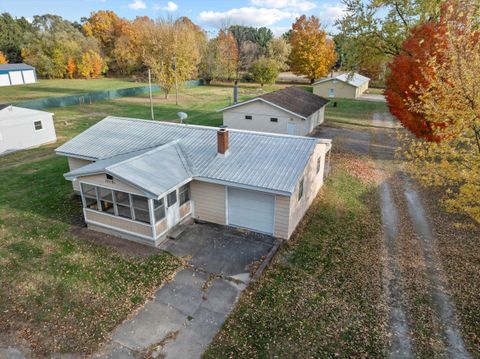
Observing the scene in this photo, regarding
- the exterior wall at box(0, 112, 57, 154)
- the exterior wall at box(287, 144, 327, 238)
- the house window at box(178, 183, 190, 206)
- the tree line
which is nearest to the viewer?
the exterior wall at box(287, 144, 327, 238)

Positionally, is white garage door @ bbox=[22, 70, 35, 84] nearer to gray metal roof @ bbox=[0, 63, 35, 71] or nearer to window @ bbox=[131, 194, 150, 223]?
gray metal roof @ bbox=[0, 63, 35, 71]

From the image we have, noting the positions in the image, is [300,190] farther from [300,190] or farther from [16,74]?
[16,74]

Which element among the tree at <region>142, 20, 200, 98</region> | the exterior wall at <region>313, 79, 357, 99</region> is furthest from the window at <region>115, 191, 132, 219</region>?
the exterior wall at <region>313, 79, 357, 99</region>

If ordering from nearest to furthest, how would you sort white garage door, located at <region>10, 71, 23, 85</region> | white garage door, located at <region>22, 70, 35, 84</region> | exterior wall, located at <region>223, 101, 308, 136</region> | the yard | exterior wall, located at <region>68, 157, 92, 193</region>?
the yard
exterior wall, located at <region>68, 157, 92, 193</region>
exterior wall, located at <region>223, 101, 308, 136</region>
white garage door, located at <region>10, 71, 23, 85</region>
white garage door, located at <region>22, 70, 35, 84</region>

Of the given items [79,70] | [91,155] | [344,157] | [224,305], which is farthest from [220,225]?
[79,70]

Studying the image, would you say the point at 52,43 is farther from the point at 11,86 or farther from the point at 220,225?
the point at 220,225
